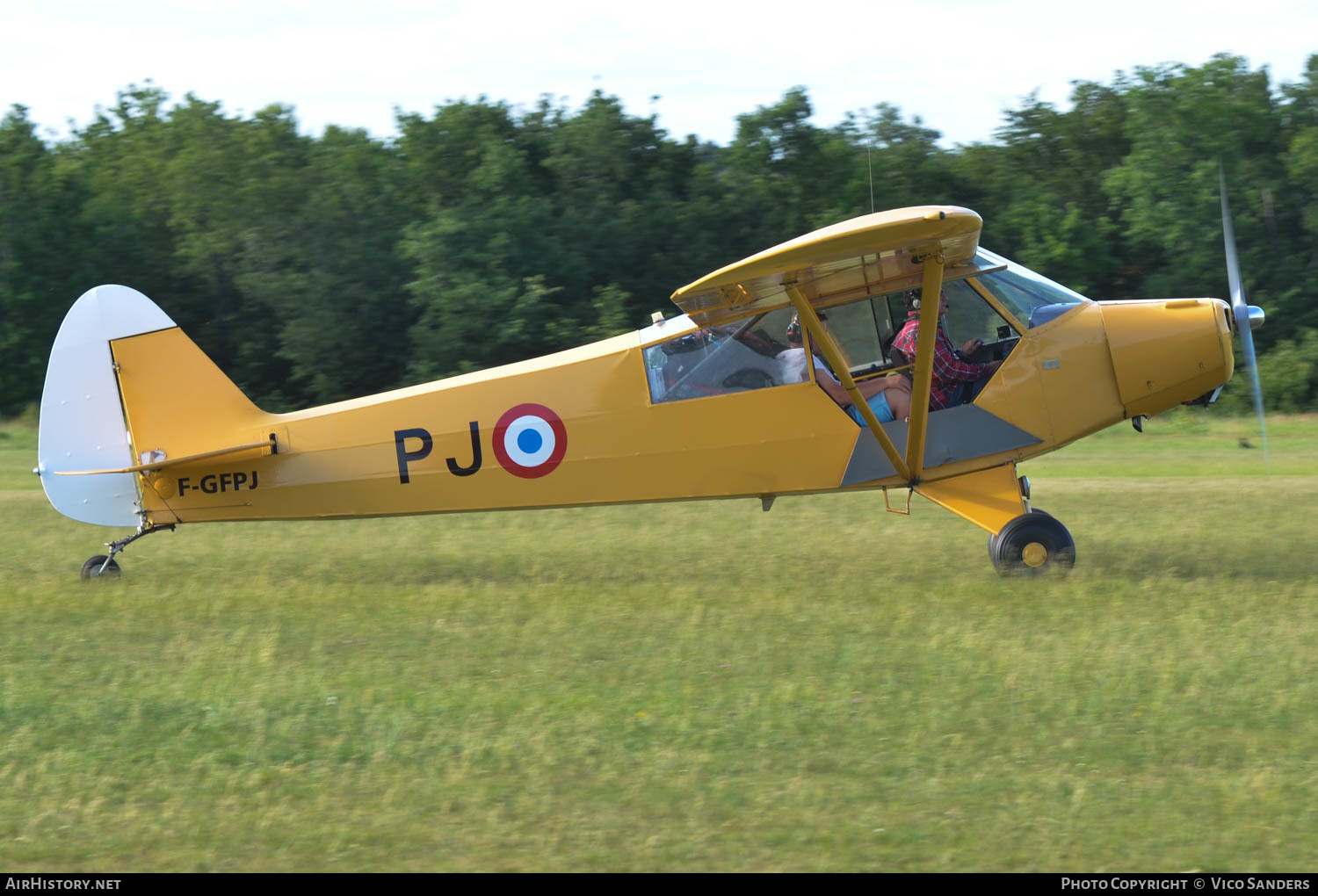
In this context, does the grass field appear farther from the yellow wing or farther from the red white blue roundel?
the yellow wing

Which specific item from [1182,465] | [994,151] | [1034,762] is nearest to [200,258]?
[994,151]

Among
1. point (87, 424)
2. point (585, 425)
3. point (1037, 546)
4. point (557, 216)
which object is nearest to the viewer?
point (1037, 546)

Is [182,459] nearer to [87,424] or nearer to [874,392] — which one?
[87,424]

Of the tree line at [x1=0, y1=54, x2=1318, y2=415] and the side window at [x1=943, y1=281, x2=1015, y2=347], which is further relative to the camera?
the tree line at [x1=0, y1=54, x2=1318, y2=415]

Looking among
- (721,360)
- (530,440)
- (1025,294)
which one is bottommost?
(530,440)

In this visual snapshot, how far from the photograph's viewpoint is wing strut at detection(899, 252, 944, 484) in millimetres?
8469

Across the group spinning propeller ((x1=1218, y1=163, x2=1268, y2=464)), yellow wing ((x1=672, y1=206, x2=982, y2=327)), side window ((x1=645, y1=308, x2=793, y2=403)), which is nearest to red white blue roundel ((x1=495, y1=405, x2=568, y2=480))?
side window ((x1=645, y1=308, x2=793, y2=403))

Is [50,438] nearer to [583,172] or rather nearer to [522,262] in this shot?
[522,262]

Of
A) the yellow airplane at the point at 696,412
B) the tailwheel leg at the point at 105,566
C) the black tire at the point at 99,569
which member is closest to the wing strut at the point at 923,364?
the yellow airplane at the point at 696,412

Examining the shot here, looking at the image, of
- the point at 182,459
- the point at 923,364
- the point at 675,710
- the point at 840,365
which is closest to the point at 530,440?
the point at 840,365

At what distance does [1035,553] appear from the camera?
352 inches

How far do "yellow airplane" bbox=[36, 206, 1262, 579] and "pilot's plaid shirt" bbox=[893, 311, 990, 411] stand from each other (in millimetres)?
66

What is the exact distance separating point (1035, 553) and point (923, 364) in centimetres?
166

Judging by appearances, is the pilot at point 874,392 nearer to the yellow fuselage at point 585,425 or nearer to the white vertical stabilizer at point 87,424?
the yellow fuselage at point 585,425
